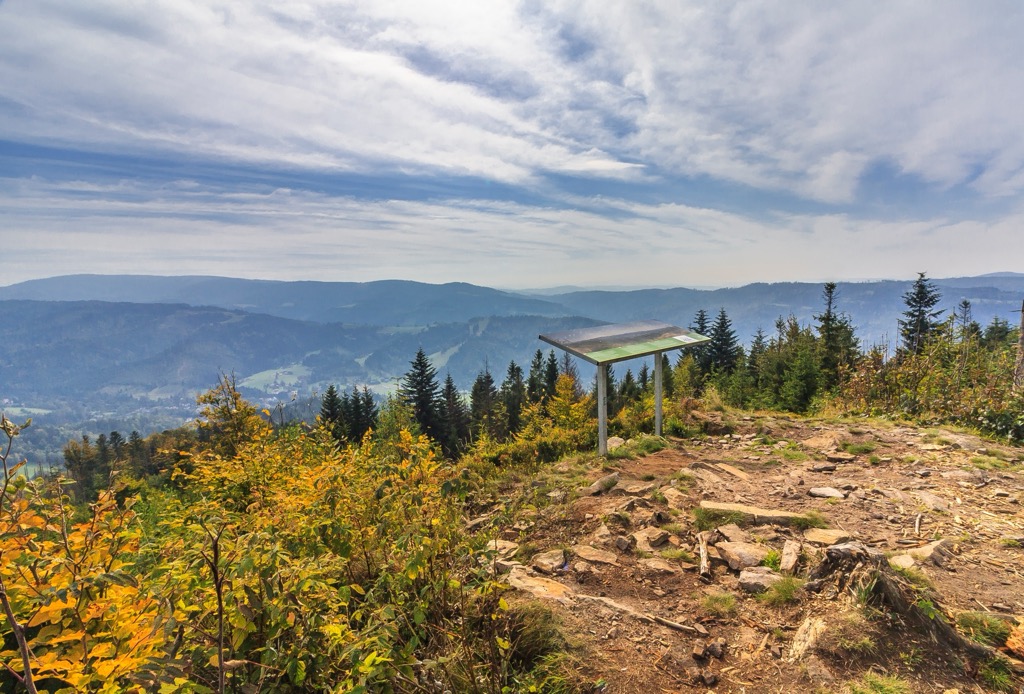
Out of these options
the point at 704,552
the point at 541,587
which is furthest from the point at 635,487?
the point at 541,587

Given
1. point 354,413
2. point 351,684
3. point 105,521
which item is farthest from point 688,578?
point 354,413

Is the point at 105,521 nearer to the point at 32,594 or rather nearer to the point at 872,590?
the point at 32,594

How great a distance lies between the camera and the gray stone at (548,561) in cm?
425

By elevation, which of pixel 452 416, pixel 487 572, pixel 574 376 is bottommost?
pixel 452 416

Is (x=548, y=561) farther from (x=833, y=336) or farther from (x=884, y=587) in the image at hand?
(x=833, y=336)

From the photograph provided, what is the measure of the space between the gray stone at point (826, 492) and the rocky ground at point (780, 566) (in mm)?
20

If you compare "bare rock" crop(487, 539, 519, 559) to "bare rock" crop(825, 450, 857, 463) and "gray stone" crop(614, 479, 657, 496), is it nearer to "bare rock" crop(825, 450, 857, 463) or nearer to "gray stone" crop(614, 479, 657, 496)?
"gray stone" crop(614, 479, 657, 496)

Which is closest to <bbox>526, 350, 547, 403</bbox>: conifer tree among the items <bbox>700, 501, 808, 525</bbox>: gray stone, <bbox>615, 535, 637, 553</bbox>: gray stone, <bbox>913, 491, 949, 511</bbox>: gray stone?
<bbox>913, 491, 949, 511</bbox>: gray stone

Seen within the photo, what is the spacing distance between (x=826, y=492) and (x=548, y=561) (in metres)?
3.76

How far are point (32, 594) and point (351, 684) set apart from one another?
136cm

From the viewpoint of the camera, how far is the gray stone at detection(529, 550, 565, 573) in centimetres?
425

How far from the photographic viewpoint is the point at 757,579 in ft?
12.4

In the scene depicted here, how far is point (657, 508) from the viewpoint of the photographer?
5.35 metres

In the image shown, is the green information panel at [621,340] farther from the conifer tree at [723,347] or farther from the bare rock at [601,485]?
the conifer tree at [723,347]
